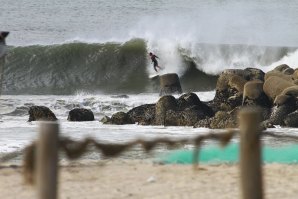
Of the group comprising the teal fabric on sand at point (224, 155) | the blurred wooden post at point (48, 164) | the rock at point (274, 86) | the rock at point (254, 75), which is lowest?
the teal fabric on sand at point (224, 155)

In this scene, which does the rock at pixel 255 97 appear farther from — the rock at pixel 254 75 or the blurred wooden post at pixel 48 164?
the blurred wooden post at pixel 48 164

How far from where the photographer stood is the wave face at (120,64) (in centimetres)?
2989

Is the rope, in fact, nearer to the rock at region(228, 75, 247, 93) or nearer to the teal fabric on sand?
the teal fabric on sand

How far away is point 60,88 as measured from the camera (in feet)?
98.5

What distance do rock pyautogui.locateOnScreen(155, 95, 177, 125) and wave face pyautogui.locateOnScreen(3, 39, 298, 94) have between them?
35.3 feet

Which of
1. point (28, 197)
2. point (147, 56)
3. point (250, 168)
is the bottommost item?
point (28, 197)

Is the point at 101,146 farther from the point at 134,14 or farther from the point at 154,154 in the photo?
the point at 134,14

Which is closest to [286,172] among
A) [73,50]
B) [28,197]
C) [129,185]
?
[129,185]

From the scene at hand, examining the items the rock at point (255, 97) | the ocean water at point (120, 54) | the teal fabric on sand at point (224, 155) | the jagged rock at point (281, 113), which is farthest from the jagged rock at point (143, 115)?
the teal fabric on sand at point (224, 155)

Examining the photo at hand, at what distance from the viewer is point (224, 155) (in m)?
11.4

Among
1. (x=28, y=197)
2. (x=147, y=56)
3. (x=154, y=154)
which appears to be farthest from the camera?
(x=147, y=56)

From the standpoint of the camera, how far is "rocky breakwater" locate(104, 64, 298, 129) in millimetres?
16578

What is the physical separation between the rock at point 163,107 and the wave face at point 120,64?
10.8 meters

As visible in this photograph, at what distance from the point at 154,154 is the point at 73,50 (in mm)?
23237
